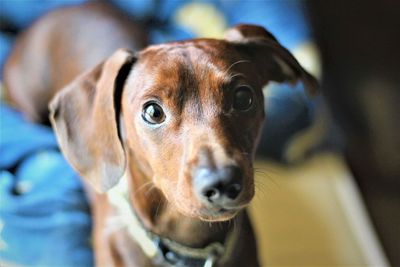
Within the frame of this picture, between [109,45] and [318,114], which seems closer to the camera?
[109,45]

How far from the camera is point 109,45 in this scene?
199 centimetres

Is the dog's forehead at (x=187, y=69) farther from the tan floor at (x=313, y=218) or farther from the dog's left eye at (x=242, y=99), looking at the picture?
the tan floor at (x=313, y=218)

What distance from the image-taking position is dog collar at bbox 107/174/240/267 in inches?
57.7

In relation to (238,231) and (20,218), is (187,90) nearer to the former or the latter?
(238,231)

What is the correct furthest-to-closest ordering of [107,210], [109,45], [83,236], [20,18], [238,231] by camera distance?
1. [20,18]
2. [109,45]
3. [83,236]
4. [107,210]
5. [238,231]

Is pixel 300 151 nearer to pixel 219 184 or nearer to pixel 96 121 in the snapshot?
pixel 96 121

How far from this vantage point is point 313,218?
217 cm

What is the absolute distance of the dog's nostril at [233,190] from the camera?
115 centimetres

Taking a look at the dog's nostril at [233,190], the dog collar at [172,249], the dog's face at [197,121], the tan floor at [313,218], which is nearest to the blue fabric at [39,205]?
the dog collar at [172,249]

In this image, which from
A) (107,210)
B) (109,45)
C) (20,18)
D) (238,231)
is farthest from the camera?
(20,18)

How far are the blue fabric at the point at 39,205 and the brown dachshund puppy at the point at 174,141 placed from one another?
83 mm

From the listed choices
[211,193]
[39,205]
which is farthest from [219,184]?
[39,205]

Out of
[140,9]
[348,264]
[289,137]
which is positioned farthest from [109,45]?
[348,264]

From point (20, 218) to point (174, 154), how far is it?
0.71m
